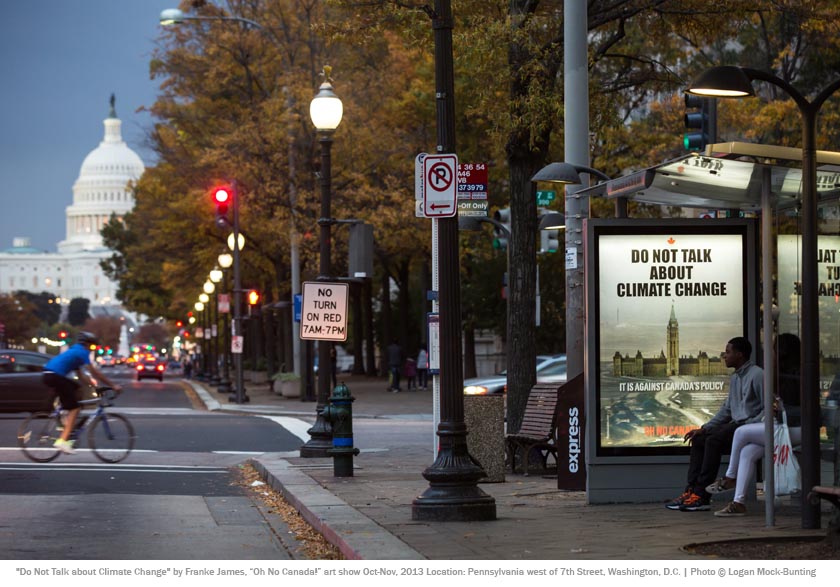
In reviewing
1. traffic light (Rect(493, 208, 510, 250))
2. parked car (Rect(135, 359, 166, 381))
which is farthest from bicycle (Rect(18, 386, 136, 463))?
parked car (Rect(135, 359, 166, 381))

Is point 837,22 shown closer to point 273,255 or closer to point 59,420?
point 59,420

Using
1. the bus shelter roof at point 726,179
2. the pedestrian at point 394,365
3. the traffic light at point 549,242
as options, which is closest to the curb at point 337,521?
the bus shelter roof at point 726,179

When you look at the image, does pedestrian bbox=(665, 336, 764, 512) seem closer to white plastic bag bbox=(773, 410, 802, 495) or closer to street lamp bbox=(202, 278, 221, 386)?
white plastic bag bbox=(773, 410, 802, 495)

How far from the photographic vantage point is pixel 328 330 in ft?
64.0

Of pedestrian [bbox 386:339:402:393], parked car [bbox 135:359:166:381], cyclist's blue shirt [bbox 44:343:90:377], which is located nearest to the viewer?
cyclist's blue shirt [bbox 44:343:90:377]

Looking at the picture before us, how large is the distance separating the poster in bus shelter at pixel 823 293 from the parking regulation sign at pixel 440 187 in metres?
2.92

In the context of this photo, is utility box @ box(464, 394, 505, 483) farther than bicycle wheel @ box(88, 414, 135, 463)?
No

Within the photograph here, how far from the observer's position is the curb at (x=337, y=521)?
9.55 m

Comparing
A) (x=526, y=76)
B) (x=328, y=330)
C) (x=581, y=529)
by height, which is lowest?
(x=581, y=529)

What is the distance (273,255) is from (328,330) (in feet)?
97.6

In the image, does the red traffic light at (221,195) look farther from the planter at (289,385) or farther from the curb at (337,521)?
the curb at (337,521)

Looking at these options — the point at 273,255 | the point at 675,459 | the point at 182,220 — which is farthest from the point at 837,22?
the point at 182,220

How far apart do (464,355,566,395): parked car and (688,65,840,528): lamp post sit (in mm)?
19171

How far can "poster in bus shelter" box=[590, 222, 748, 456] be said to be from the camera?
12.9m
